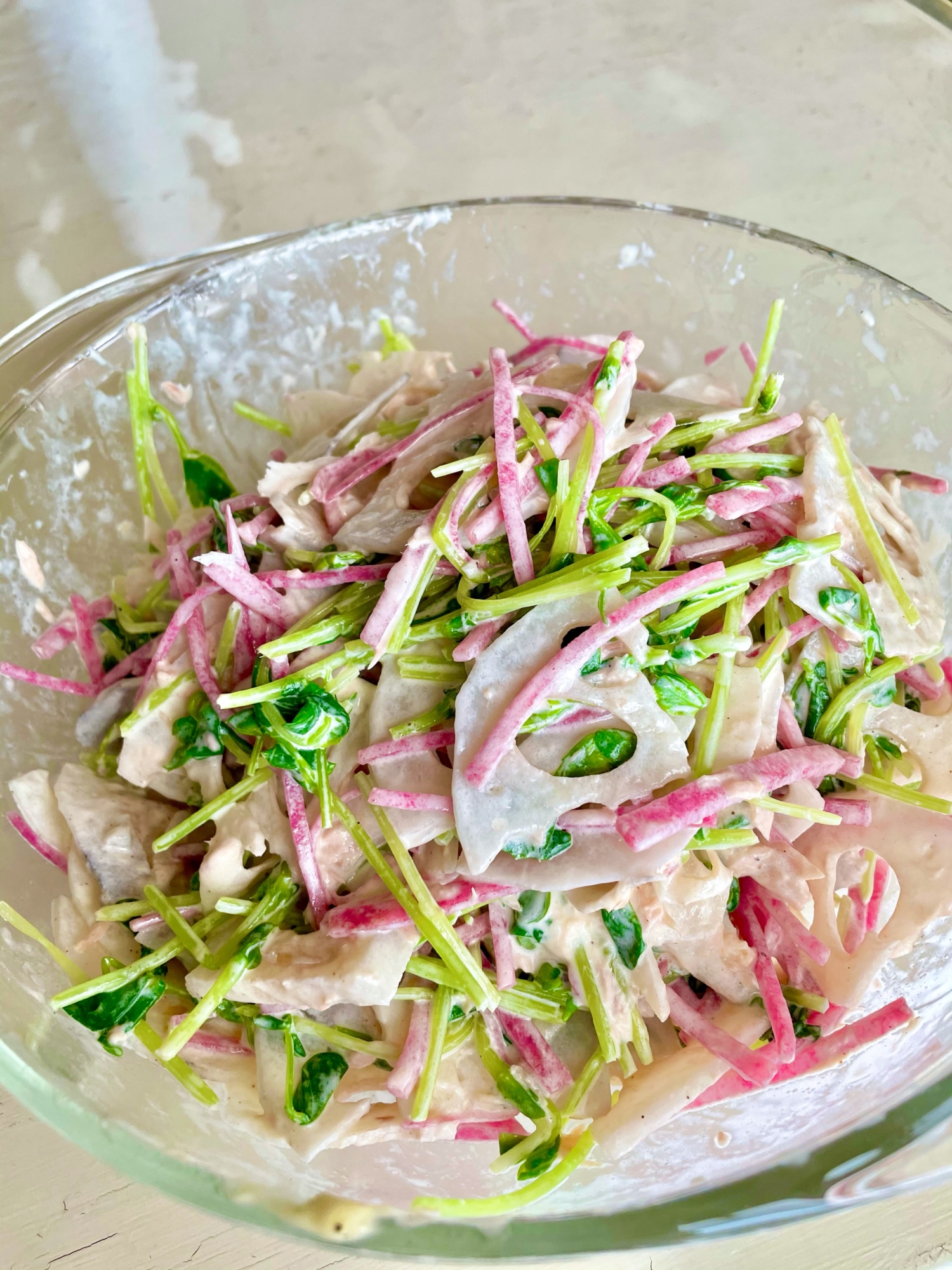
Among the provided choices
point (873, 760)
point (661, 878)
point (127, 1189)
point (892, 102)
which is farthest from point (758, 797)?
point (892, 102)

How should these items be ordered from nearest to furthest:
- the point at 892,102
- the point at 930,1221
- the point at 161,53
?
the point at 930,1221, the point at 892,102, the point at 161,53

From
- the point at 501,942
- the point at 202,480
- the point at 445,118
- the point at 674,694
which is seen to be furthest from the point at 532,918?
the point at 445,118

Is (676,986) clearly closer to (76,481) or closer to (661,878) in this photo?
(661,878)

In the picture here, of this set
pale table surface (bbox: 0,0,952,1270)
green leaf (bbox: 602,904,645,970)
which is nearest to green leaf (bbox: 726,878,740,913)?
green leaf (bbox: 602,904,645,970)

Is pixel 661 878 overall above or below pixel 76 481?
below

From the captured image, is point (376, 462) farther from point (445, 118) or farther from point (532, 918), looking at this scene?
point (445, 118)

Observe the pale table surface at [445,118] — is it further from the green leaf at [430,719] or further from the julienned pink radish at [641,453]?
the green leaf at [430,719]

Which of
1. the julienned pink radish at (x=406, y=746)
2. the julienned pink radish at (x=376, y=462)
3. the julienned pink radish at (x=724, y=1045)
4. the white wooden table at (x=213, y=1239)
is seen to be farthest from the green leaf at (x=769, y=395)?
the white wooden table at (x=213, y=1239)

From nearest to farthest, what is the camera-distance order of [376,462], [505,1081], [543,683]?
[543,683] → [505,1081] → [376,462]
